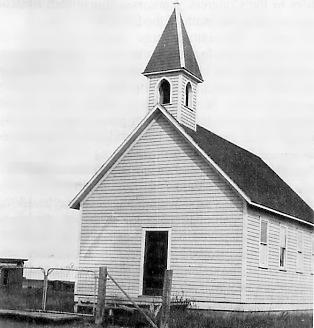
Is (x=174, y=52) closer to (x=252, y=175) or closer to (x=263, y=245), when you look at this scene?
(x=252, y=175)

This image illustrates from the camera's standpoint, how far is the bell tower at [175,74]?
2362cm

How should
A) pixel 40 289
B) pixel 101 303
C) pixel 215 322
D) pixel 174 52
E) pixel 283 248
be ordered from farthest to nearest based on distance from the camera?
pixel 40 289
pixel 283 248
pixel 174 52
pixel 215 322
pixel 101 303

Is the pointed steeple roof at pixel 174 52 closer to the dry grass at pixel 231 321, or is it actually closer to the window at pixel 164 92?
the window at pixel 164 92

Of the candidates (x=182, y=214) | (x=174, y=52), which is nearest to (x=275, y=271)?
(x=182, y=214)

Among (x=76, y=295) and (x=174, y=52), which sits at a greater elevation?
(x=174, y=52)

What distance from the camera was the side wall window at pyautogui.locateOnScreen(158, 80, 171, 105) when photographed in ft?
78.7

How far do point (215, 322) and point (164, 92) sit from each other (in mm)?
8832

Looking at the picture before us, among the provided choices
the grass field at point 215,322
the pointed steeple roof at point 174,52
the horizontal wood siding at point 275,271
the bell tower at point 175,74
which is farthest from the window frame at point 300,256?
the pointed steeple roof at point 174,52

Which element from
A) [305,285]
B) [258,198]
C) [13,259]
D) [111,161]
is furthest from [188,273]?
[13,259]

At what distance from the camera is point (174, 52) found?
24.0 meters

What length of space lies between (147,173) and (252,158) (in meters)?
8.00

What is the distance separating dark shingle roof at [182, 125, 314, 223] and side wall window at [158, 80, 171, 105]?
56.5 inches

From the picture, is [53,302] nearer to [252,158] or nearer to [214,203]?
[214,203]

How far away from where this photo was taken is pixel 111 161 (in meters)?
23.7
